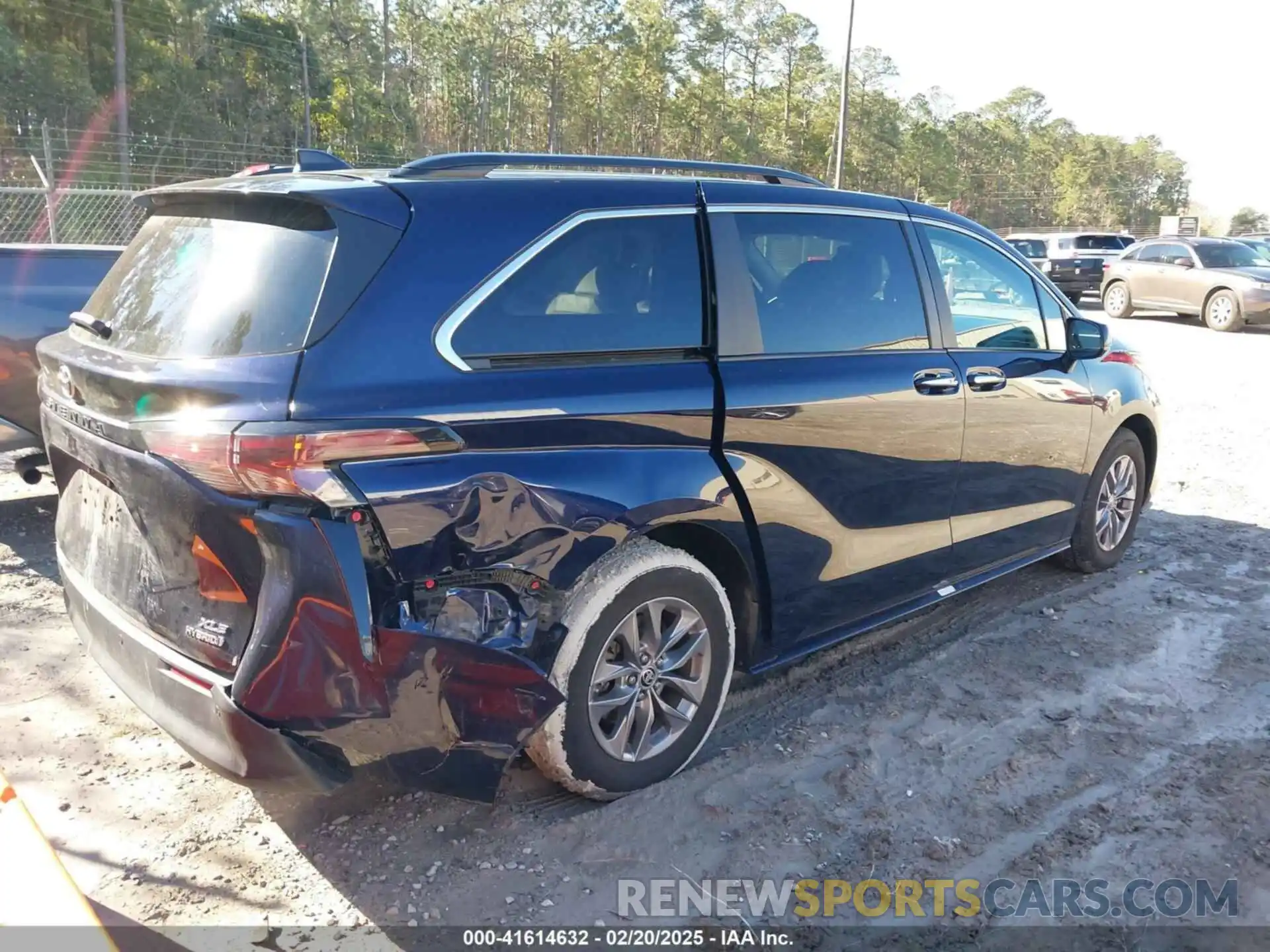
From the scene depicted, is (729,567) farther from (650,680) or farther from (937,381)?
(937,381)

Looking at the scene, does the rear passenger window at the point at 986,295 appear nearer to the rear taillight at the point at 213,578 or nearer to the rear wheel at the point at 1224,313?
the rear taillight at the point at 213,578

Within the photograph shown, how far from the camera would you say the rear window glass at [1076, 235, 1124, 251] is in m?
24.0

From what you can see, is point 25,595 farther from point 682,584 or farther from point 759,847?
point 759,847

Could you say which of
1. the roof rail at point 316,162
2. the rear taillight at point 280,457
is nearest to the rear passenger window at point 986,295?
the roof rail at point 316,162

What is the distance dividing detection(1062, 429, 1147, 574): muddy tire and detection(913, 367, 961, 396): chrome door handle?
1.49m

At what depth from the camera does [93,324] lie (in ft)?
9.77

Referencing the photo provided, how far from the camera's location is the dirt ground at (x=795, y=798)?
2742 mm

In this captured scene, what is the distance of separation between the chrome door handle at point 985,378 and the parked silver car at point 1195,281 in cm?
1551

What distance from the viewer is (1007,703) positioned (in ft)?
12.6

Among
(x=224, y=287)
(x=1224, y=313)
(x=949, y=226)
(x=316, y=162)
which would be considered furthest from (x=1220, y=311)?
(x=224, y=287)

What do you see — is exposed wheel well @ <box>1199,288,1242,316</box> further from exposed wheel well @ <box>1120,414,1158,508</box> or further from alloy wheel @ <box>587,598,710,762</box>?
alloy wheel @ <box>587,598,710,762</box>

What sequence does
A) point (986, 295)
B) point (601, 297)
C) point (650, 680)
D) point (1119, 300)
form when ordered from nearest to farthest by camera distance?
point (601, 297) < point (650, 680) < point (986, 295) < point (1119, 300)

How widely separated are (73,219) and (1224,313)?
17955 millimetres

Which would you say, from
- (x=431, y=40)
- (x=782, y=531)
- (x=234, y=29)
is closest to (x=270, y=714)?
(x=782, y=531)
